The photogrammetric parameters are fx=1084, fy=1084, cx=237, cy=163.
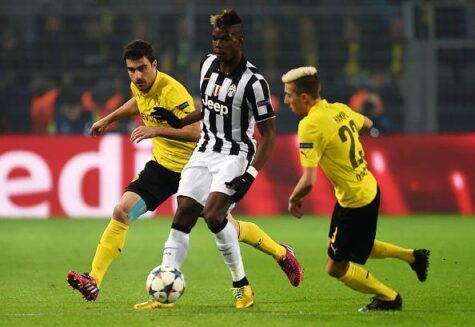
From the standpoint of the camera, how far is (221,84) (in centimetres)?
798

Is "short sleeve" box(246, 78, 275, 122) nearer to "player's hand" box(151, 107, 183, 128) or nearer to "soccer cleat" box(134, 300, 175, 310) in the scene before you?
"player's hand" box(151, 107, 183, 128)

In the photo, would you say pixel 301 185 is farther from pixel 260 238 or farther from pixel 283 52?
pixel 283 52

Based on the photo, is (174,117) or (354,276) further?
(174,117)

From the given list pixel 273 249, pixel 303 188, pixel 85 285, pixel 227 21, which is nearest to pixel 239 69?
pixel 227 21

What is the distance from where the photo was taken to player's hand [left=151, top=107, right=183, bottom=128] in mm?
8117

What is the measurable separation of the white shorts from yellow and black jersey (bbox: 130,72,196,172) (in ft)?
2.22

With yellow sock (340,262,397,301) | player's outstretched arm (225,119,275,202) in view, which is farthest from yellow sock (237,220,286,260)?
yellow sock (340,262,397,301)

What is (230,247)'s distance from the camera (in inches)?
317

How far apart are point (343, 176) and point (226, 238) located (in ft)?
3.49

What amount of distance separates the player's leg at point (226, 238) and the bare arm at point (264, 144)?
333mm

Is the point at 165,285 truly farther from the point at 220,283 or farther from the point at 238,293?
the point at 220,283

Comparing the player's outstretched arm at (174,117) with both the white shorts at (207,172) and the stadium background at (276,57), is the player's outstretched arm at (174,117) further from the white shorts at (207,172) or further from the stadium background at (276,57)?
the stadium background at (276,57)

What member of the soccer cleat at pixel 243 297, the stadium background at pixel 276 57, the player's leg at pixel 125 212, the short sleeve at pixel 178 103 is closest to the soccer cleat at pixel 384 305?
the soccer cleat at pixel 243 297

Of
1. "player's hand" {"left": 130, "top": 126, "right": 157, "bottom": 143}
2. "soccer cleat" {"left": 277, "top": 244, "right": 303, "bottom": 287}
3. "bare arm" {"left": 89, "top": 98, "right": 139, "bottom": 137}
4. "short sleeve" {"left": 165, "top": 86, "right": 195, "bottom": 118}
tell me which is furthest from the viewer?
"bare arm" {"left": 89, "top": 98, "right": 139, "bottom": 137}
